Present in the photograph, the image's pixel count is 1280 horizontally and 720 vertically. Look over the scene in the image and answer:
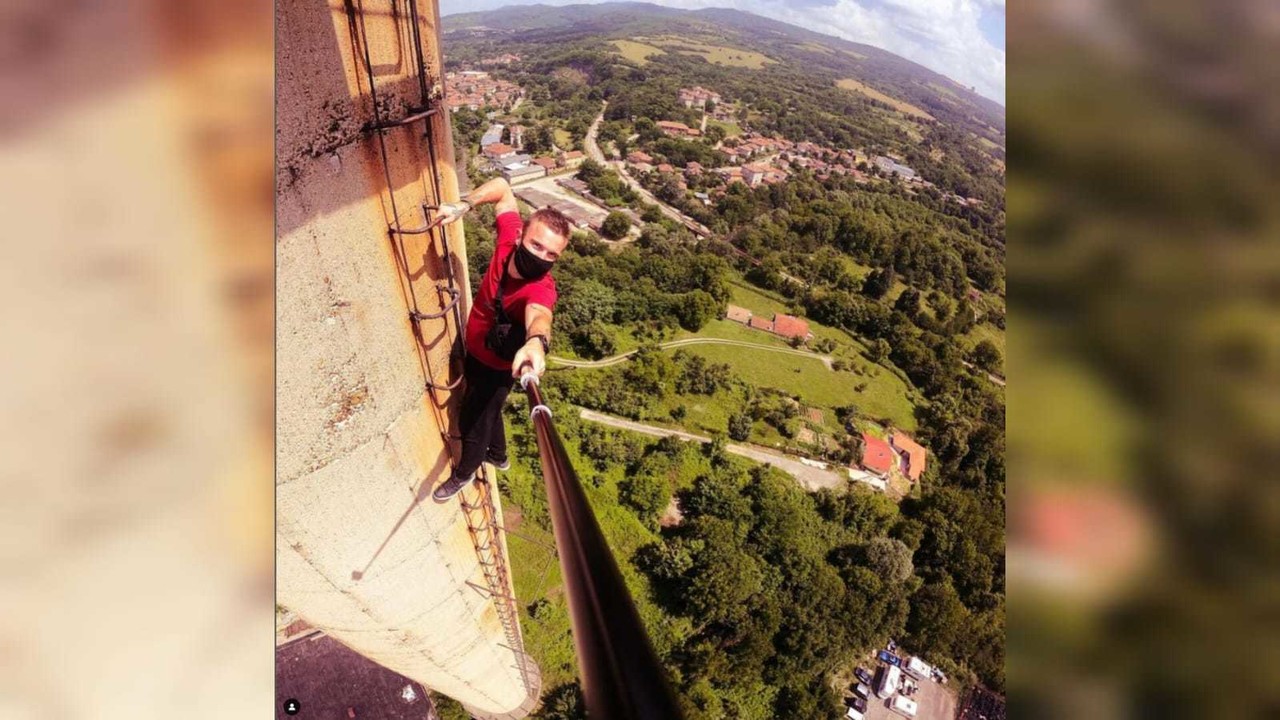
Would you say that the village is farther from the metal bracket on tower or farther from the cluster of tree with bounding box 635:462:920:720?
the metal bracket on tower

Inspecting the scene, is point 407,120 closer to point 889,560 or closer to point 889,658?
point 889,658

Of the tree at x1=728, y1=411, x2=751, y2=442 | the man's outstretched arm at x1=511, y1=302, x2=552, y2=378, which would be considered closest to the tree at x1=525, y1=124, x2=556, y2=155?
the tree at x1=728, y1=411, x2=751, y2=442

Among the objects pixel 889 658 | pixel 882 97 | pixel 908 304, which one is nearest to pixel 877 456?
pixel 889 658

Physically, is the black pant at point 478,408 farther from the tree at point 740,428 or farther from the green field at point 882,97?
the green field at point 882,97
